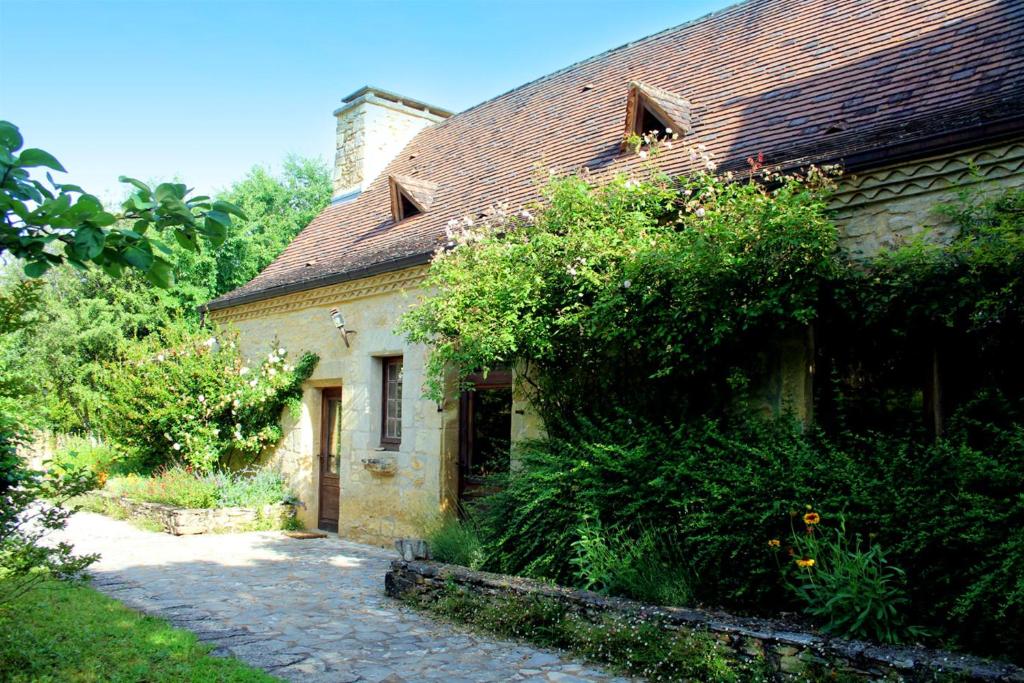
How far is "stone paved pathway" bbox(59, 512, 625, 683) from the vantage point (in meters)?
5.23

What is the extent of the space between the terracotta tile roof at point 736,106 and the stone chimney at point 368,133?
1.08ft

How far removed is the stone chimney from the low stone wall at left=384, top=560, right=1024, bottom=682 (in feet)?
32.5

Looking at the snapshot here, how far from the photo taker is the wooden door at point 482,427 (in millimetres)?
9336

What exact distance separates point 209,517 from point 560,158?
6.62 metres

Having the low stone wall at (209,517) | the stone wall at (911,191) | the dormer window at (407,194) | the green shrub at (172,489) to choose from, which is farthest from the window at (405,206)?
the stone wall at (911,191)

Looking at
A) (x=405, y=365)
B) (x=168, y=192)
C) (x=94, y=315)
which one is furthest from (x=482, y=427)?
(x=94, y=315)

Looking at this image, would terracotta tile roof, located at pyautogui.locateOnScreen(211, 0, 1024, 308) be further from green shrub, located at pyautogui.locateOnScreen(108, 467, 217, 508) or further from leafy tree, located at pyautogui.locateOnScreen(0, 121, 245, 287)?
leafy tree, located at pyautogui.locateOnScreen(0, 121, 245, 287)

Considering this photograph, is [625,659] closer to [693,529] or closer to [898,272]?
[693,529]

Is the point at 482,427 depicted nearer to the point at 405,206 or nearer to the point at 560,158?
the point at 560,158

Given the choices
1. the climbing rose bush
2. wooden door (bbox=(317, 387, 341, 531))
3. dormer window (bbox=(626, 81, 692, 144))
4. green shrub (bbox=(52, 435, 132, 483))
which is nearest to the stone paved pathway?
wooden door (bbox=(317, 387, 341, 531))

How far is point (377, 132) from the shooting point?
14.6 m

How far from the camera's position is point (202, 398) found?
12078mm

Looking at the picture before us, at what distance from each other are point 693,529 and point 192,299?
1739 cm

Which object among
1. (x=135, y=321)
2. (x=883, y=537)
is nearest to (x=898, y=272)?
(x=883, y=537)
